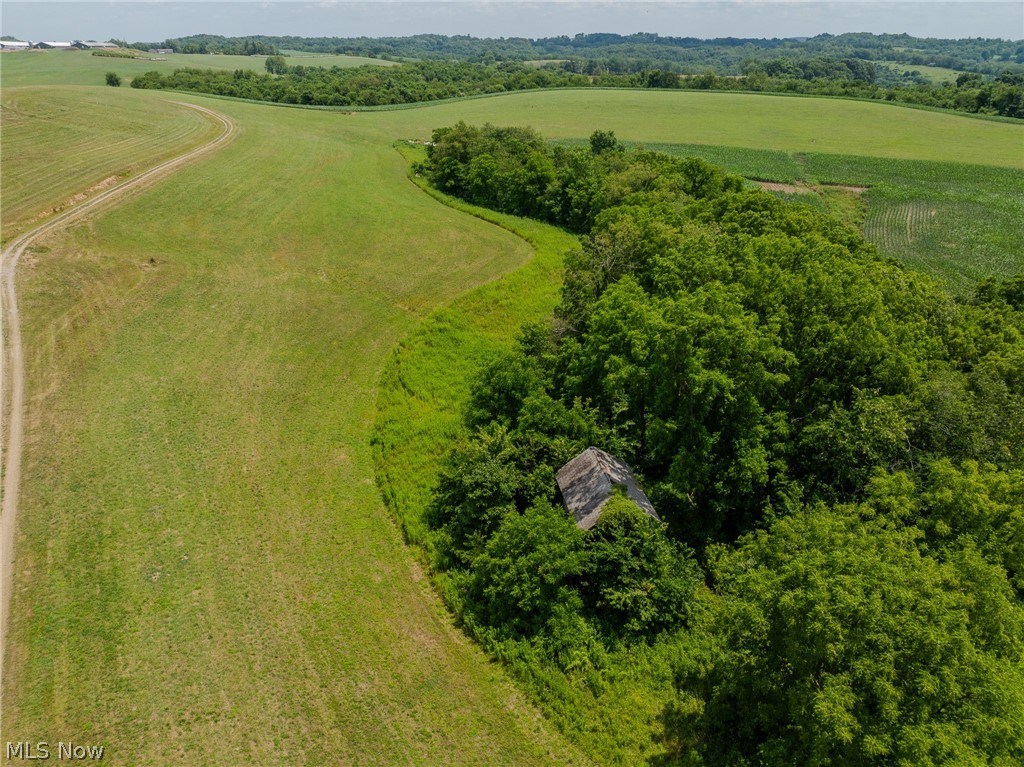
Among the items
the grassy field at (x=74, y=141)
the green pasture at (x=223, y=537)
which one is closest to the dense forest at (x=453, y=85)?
the grassy field at (x=74, y=141)

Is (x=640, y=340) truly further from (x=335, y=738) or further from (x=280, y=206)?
(x=280, y=206)

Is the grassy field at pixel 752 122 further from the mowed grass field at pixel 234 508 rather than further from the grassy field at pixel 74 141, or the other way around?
the mowed grass field at pixel 234 508

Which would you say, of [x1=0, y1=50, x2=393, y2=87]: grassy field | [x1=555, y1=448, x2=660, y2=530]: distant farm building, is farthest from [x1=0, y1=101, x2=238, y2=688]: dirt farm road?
[x1=0, y1=50, x2=393, y2=87]: grassy field

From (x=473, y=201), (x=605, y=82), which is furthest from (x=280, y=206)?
(x=605, y=82)

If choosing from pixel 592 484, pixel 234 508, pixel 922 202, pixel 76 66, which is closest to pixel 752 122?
pixel 922 202

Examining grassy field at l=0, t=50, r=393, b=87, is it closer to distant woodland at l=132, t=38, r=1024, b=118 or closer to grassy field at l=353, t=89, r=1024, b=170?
distant woodland at l=132, t=38, r=1024, b=118

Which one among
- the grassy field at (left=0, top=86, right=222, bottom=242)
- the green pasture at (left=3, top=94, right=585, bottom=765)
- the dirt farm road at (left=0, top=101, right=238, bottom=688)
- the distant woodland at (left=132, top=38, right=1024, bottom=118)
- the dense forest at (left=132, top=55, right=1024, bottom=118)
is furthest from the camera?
the dense forest at (left=132, top=55, right=1024, bottom=118)
